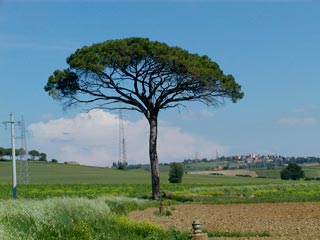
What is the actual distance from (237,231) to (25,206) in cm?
548

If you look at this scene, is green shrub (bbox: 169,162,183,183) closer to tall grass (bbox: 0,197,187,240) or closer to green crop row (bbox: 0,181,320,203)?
green crop row (bbox: 0,181,320,203)

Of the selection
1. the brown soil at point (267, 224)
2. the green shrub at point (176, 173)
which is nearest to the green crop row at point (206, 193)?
the brown soil at point (267, 224)

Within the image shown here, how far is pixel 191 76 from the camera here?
36031mm

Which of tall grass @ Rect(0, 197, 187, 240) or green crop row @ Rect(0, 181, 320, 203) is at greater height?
tall grass @ Rect(0, 197, 187, 240)

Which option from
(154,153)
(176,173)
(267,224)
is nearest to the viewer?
(267,224)

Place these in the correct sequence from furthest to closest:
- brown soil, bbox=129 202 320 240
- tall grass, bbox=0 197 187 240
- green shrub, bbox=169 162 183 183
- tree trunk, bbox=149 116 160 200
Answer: green shrub, bbox=169 162 183 183, tree trunk, bbox=149 116 160 200, brown soil, bbox=129 202 320 240, tall grass, bbox=0 197 187 240

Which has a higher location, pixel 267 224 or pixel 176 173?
pixel 176 173

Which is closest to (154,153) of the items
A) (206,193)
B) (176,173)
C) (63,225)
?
(206,193)

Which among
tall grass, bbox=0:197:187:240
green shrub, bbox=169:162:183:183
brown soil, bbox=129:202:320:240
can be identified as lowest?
brown soil, bbox=129:202:320:240

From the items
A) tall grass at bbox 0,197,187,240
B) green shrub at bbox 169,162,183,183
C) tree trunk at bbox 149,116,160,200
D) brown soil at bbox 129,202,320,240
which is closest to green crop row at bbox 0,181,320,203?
tree trunk at bbox 149,116,160,200

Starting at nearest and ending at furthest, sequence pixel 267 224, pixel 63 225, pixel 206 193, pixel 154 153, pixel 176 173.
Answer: pixel 63 225 < pixel 267 224 < pixel 154 153 < pixel 206 193 < pixel 176 173

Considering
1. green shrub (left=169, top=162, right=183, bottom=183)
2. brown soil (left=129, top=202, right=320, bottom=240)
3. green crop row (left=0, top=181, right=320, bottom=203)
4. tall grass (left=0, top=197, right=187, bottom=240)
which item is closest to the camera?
tall grass (left=0, top=197, right=187, bottom=240)

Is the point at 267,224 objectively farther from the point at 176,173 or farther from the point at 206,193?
the point at 176,173

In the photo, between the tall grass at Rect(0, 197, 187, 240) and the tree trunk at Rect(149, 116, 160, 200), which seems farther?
the tree trunk at Rect(149, 116, 160, 200)
